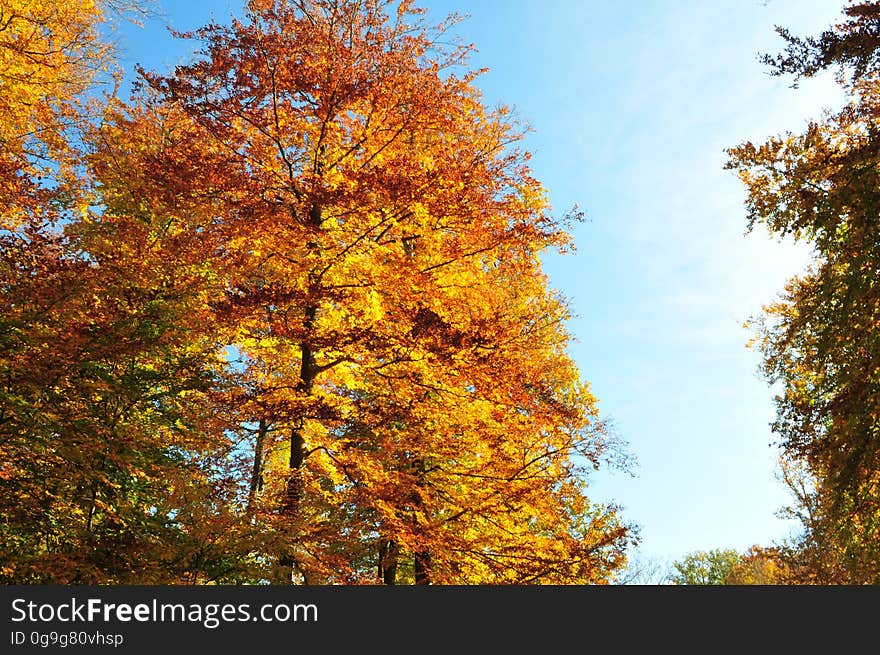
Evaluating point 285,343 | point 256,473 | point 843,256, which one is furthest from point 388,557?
point 843,256

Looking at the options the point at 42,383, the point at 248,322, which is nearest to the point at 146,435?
the point at 42,383

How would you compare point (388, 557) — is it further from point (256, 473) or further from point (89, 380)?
point (89, 380)

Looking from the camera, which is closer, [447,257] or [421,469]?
[447,257]

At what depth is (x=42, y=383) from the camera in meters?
10.9

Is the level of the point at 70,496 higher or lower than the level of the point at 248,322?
lower

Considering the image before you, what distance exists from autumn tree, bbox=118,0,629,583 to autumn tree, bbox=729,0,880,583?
4468 millimetres

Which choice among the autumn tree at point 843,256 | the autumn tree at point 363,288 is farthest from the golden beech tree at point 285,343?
the autumn tree at point 843,256

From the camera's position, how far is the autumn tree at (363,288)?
37.1 ft

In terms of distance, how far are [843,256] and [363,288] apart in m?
9.09

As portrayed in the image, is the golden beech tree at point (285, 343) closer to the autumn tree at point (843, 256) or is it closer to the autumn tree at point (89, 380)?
the autumn tree at point (89, 380)

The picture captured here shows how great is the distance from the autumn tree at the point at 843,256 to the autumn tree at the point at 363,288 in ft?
14.7

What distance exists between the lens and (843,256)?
13.1m

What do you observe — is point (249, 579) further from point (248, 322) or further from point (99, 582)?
point (248, 322)

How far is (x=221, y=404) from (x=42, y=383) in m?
2.73
